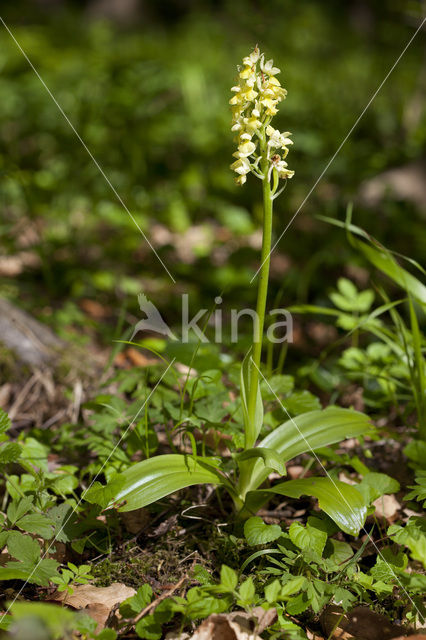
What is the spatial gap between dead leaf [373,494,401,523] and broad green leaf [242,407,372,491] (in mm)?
254

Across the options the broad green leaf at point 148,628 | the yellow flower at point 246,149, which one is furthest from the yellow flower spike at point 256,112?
the broad green leaf at point 148,628

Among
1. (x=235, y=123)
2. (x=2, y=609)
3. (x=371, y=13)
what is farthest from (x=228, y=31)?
(x=2, y=609)

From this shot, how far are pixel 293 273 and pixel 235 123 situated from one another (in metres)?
1.83

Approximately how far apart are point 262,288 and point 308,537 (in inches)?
25.6

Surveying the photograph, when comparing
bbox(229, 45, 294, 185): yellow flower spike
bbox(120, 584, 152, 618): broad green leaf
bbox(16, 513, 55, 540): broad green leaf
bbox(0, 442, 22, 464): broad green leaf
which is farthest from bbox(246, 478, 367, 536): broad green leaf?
bbox(229, 45, 294, 185): yellow flower spike

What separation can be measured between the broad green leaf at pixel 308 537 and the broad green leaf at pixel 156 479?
0.79 feet

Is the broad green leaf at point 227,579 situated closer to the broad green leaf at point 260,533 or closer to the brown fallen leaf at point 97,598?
the broad green leaf at point 260,533

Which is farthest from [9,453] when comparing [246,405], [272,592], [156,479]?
[272,592]

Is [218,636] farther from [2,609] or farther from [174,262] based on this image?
[174,262]

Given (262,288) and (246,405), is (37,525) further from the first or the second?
(262,288)

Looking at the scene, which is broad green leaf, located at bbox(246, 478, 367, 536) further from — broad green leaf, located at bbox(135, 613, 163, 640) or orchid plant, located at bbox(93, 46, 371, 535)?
broad green leaf, located at bbox(135, 613, 163, 640)

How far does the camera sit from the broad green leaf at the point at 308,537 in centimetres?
135

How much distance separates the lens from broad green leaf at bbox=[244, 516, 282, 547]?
52.6 inches

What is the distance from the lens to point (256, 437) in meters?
1.48
